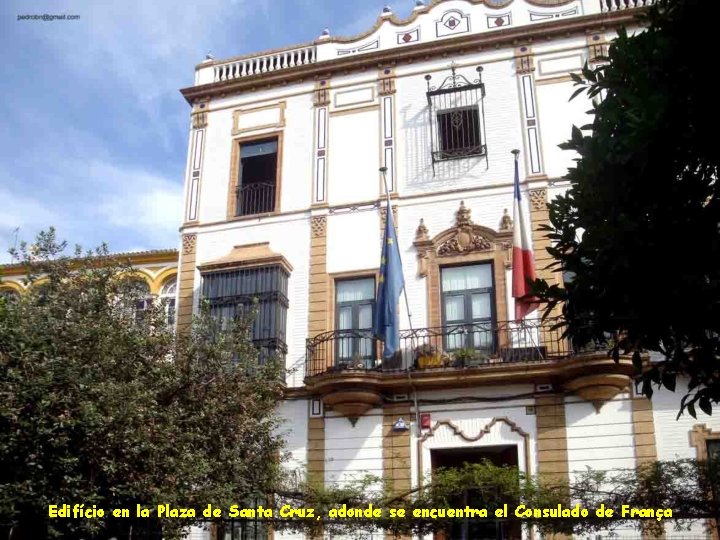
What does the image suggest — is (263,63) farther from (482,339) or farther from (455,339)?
(482,339)

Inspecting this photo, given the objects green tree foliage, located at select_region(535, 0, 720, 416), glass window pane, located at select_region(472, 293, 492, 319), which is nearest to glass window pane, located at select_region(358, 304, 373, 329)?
glass window pane, located at select_region(472, 293, 492, 319)

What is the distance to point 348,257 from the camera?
57.1 feet

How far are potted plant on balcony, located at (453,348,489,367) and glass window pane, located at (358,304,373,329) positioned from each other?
7.64ft

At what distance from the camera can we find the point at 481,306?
53.7 ft

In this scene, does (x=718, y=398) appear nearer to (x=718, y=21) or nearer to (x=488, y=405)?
(x=718, y=21)

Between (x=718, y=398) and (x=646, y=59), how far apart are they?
10.3ft

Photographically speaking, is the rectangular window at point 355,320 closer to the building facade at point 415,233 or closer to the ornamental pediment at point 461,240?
the building facade at point 415,233

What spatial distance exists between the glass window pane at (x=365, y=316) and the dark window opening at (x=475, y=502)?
304 centimetres

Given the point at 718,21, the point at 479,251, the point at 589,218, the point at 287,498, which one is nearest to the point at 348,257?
the point at 479,251

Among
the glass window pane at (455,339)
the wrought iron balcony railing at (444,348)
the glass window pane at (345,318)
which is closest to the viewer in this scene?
the wrought iron balcony railing at (444,348)

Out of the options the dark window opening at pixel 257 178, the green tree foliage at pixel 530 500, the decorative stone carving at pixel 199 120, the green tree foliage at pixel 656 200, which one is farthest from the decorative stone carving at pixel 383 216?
the green tree foliage at pixel 656 200

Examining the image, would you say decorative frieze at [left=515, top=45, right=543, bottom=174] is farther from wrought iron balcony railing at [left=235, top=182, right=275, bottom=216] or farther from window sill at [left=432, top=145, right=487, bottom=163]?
wrought iron balcony railing at [left=235, top=182, right=275, bottom=216]

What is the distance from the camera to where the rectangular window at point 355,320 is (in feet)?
53.6

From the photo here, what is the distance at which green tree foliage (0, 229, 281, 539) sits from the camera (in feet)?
33.1
